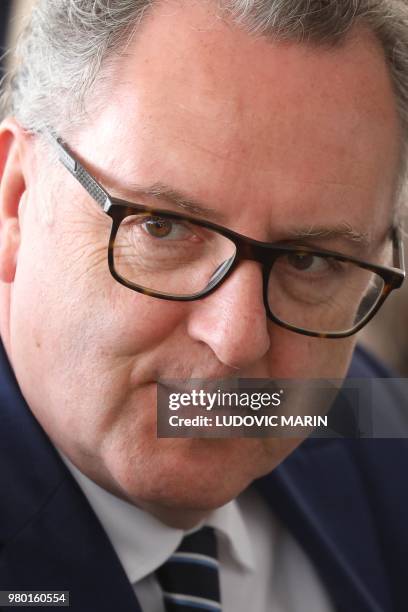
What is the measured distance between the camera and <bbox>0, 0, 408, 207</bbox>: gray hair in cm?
103

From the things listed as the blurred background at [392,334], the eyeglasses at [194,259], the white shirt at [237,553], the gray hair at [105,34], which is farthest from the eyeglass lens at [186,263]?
the blurred background at [392,334]

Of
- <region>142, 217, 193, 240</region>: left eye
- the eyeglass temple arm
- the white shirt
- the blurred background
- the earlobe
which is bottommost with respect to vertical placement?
the blurred background

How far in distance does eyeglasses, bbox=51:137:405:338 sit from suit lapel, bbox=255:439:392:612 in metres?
0.39

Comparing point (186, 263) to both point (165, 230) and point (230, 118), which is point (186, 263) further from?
point (230, 118)

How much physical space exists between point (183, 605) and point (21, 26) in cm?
91

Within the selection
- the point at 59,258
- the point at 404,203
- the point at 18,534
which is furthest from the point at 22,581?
the point at 404,203

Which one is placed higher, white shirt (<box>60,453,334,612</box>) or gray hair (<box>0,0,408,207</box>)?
gray hair (<box>0,0,408,207</box>)

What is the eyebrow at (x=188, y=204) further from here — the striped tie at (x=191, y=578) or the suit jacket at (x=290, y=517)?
the striped tie at (x=191, y=578)

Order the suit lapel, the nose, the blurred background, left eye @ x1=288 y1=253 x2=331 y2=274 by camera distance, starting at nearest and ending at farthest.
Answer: the nose
left eye @ x1=288 y1=253 x2=331 y2=274
the suit lapel
the blurred background

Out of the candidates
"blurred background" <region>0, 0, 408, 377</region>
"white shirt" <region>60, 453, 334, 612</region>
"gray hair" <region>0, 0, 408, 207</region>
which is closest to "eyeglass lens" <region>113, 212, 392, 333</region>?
"gray hair" <region>0, 0, 408, 207</region>

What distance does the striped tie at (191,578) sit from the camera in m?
1.13

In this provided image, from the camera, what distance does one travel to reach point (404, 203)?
1.26 m

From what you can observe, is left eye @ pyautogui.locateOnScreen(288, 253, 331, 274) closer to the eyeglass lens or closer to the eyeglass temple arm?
the eyeglass lens

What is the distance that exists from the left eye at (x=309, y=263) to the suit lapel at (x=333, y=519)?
1.39ft
